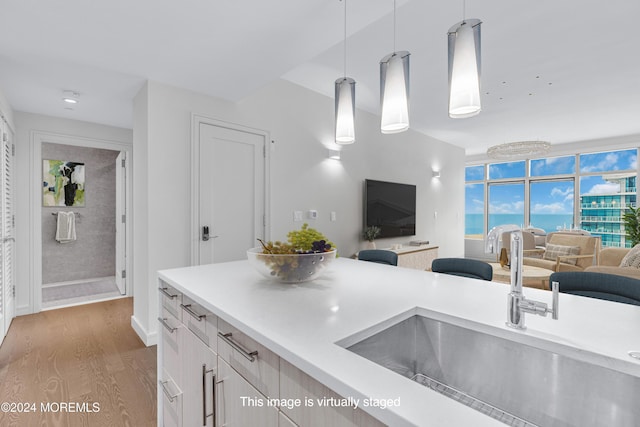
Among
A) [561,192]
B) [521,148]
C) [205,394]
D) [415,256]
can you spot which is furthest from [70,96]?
[561,192]

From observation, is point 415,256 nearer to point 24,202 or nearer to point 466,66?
point 466,66

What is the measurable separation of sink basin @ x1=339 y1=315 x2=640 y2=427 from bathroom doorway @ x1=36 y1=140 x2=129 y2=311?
14.1 ft

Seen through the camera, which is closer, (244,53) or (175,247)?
(244,53)

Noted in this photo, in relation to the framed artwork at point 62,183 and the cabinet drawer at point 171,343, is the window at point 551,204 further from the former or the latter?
the framed artwork at point 62,183

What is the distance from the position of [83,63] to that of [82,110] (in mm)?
1310

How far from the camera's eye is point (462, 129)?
5.66 meters

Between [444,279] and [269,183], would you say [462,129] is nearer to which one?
[269,183]

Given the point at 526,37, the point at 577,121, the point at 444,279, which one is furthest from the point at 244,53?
the point at 577,121

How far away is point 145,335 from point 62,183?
11.5ft

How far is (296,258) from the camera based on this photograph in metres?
1.33

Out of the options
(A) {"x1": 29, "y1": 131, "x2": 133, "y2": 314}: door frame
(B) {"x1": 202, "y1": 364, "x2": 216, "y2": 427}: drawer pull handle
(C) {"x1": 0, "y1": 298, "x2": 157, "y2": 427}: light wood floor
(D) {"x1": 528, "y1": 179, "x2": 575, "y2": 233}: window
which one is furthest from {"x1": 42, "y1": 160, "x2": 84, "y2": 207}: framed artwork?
(D) {"x1": 528, "y1": 179, "x2": 575, "y2": 233}: window

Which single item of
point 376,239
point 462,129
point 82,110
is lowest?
point 376,239

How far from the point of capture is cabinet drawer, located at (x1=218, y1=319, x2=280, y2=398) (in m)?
0.82

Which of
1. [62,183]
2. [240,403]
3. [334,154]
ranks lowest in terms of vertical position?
[240,403]
